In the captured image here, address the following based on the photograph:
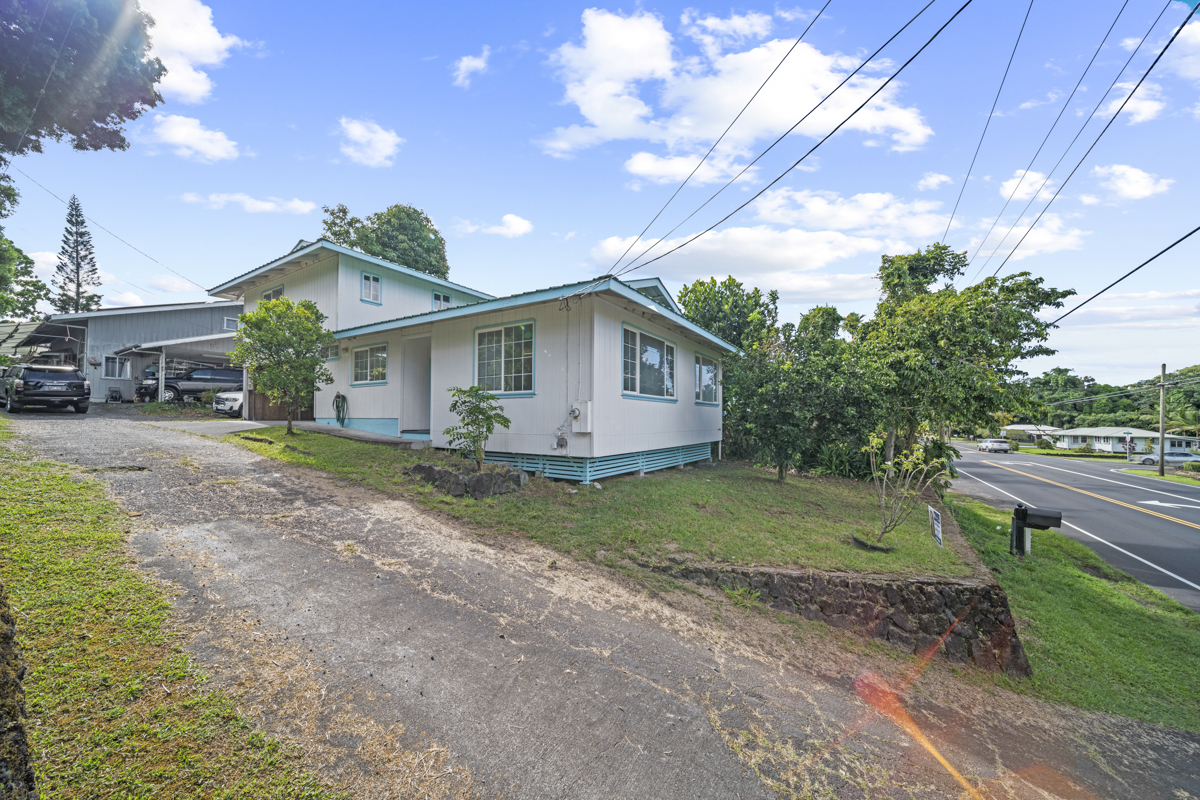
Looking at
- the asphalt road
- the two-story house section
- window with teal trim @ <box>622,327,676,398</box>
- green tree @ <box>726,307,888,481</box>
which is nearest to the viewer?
window with teal trim @ <box>622,327,676,398</box>

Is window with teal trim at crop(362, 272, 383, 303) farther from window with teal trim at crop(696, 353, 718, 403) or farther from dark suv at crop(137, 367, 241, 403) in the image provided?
dark suv at crop(137, 367, 241, 403)

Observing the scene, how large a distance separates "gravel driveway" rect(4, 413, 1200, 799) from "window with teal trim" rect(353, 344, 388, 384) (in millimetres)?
6918

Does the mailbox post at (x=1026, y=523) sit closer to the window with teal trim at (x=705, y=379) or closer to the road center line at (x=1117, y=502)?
the window with teal trim at (x=705, y=379)

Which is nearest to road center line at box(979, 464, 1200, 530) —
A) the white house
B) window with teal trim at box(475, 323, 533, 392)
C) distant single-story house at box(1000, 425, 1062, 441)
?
the white house

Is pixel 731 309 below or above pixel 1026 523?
above

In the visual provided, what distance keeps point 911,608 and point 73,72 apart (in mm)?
13589

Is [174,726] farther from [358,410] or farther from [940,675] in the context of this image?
[358,410]

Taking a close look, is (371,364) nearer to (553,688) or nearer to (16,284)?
(553,688)

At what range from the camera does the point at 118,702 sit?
242 cm

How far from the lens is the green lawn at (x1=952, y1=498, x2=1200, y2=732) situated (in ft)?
14.9

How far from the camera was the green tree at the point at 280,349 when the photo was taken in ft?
35.7

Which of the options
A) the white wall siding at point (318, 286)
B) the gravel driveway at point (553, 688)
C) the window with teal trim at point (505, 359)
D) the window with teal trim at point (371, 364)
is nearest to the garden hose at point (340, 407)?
the window with teal trim at point (371, 364)

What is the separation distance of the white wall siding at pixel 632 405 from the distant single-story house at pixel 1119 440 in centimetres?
5287

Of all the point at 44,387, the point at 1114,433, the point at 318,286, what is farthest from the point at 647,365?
the point at 1114,433
